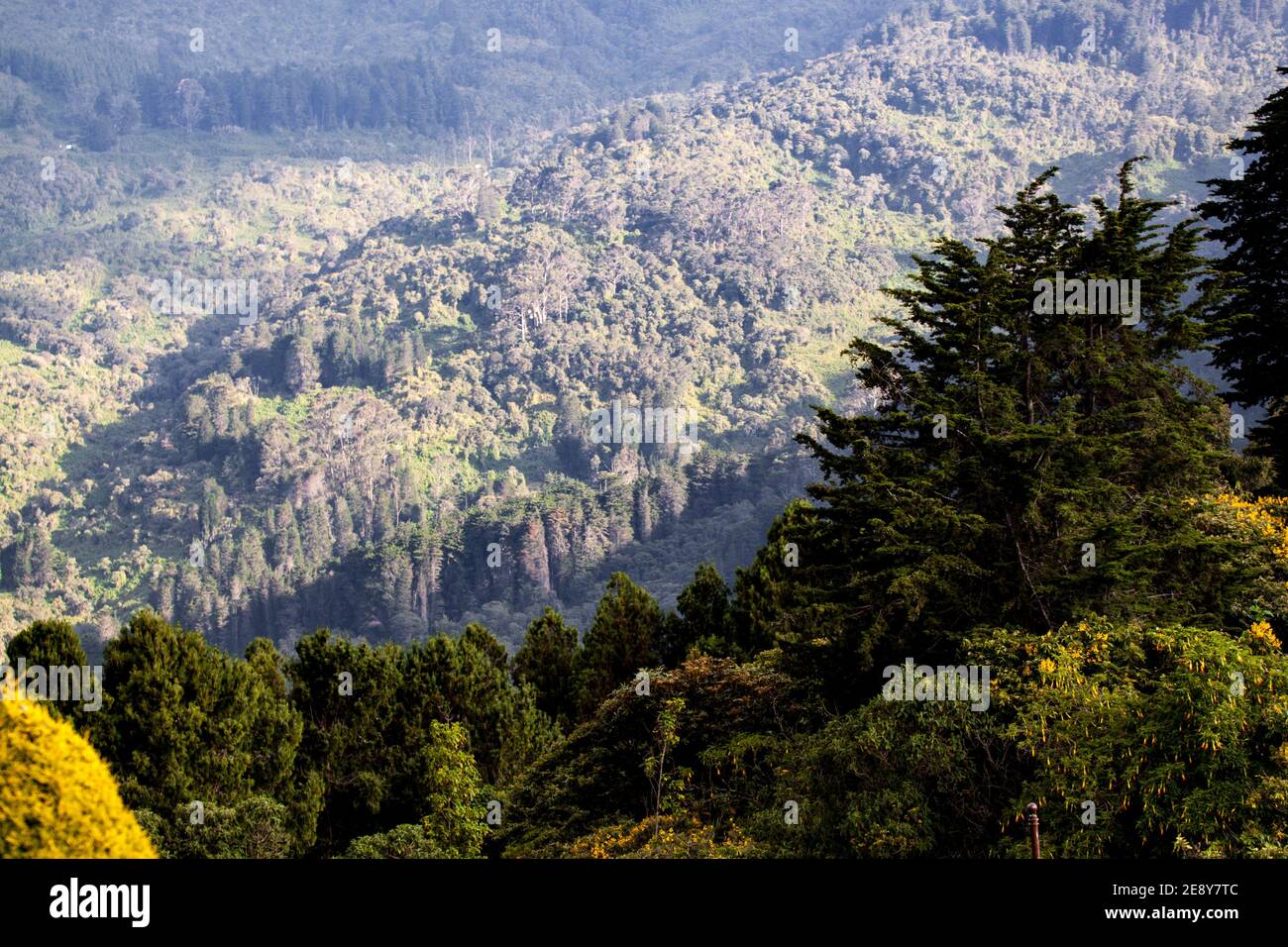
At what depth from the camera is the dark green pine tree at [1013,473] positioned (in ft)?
90.1

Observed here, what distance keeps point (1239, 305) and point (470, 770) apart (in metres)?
26.9

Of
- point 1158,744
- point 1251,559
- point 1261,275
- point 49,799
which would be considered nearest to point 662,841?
point 1158,744

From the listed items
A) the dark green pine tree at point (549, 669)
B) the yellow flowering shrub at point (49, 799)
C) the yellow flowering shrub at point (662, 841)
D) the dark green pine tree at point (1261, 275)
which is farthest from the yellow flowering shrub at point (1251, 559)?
the dark green pine tree at point (549, 669)

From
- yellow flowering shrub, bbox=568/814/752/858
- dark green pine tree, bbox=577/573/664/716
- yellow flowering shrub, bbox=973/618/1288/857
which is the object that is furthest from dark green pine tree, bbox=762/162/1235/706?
dark green pine tree, bbox=577/573/664/716

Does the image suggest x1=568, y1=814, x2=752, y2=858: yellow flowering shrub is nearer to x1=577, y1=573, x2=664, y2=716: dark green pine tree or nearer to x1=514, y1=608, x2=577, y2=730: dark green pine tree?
x1=577, y1=573, x2=664, y2=716: dark green pine tree

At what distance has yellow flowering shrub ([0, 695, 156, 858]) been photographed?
34.1ft

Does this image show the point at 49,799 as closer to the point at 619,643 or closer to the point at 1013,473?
the point at 1013,473

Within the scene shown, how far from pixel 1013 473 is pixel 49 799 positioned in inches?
878

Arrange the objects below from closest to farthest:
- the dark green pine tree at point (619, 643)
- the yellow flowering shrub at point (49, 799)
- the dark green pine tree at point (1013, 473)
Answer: the yellow flowering shrub at point (49, 799) < the dark green pine tree at point (1013, 473) < the dark green pine tree at point (619, 643)

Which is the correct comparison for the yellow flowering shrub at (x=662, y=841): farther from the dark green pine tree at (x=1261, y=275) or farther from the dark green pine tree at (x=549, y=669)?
the dark green pine tree at (x=549, y=669)

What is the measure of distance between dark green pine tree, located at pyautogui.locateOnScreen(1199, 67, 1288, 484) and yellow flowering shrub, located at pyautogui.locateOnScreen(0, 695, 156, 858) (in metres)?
34.6

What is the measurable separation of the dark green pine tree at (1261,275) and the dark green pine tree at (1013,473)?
142 inches
